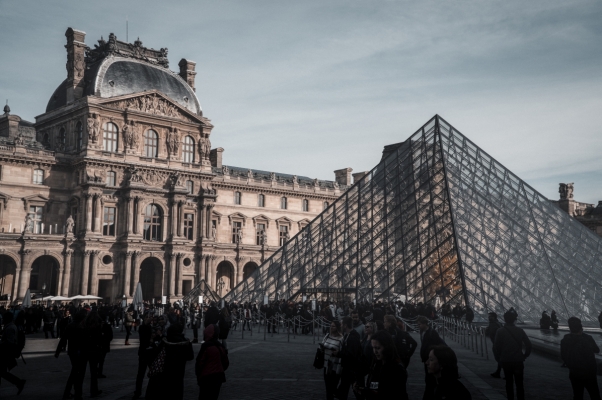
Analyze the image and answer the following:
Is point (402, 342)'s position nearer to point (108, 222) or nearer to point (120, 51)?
point (108, 222)

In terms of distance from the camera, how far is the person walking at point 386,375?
536 centimetres

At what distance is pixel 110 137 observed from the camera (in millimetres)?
46906

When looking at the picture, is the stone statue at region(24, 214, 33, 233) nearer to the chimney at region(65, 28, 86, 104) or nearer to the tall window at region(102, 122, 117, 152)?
the tall window at region(102, 122, 117, 152)

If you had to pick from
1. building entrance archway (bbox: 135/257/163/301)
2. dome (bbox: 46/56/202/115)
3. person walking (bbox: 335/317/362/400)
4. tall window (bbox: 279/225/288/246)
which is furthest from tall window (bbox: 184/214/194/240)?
person walking (bbox: 335/317/362/400)

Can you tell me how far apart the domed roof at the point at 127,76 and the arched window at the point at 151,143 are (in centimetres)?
334

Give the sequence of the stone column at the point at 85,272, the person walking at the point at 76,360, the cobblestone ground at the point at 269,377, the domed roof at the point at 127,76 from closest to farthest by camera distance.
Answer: the person walking at the point at 76,360 → the cobblestone ground at the point at 269,377 → the stone column at the point at 85,272 → the domed roof at the point at 127,76

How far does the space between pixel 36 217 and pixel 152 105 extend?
12.1m

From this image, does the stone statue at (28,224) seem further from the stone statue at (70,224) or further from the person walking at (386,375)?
the person walking at (386,375)

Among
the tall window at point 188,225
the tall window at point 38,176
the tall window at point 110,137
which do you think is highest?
the tall window at point 110,137

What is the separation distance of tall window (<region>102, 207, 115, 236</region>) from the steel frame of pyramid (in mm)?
17255

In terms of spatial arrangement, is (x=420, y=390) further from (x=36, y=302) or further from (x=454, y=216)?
(x=36, y=302)

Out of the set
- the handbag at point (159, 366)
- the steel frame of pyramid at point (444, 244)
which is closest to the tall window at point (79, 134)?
the steel frame of pyramid at point (444, 244)

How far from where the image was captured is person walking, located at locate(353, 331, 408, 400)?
5.36m

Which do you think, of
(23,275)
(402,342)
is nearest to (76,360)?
(402,342)
